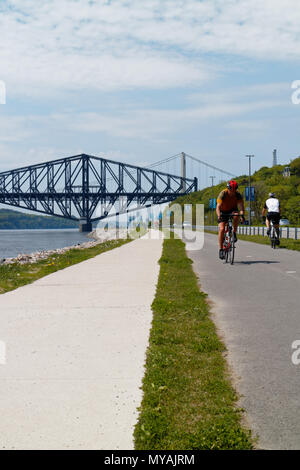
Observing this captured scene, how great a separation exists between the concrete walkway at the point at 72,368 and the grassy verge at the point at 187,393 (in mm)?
114

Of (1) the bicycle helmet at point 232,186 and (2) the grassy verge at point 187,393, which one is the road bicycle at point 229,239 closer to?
(1) the bicycle helmet at point 232,186

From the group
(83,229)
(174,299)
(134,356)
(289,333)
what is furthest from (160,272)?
(83,229)

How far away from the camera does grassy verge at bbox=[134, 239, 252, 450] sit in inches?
130

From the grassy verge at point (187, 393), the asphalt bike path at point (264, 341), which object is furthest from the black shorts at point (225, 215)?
the grassy verge at point (187, 393)

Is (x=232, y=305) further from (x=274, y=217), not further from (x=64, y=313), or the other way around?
(x=274, y=217)

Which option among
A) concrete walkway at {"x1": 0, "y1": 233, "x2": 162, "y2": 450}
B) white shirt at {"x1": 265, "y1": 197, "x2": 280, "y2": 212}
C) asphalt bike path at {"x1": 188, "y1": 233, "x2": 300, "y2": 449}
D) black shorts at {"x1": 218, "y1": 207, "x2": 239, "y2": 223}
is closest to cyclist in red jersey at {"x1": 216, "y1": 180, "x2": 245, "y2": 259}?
black shorts at {"x1": 218, "y1": 207, "x2": 239, "y2": 223}

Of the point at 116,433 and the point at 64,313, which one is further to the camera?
the point at 64,313

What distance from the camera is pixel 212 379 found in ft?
14.5

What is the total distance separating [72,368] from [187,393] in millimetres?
1119

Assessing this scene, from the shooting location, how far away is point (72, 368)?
4746mm

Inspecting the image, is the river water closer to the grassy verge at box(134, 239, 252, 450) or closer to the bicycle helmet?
the bicycle helmet

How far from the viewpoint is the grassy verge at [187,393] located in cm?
330

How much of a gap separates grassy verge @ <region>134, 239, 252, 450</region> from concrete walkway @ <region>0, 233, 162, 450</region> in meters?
0.11
